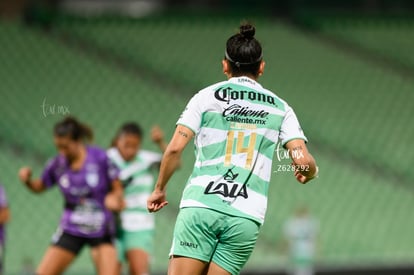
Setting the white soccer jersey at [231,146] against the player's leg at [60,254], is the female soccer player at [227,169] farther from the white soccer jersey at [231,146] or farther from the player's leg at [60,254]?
the player's leg at [60,254]

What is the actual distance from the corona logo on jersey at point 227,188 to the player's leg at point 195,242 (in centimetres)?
10

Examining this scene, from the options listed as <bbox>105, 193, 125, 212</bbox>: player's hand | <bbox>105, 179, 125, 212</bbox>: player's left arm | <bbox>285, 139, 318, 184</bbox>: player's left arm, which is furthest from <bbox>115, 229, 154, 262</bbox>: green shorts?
<bbox>285, 139, 318, 184</bbox>: player's left arm

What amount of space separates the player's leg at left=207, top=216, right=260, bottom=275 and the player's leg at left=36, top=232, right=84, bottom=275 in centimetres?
336

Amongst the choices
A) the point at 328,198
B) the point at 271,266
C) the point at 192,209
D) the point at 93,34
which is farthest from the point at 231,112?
the point at 93,34

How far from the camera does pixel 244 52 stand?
5102 mm

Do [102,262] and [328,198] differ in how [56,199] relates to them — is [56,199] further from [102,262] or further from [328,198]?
[102,262]

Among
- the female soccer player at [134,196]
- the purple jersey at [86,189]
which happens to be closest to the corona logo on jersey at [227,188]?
the purple jersey at [86,189]

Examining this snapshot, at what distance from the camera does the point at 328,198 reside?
47.0 ft

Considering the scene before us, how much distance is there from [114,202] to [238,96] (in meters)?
3.19

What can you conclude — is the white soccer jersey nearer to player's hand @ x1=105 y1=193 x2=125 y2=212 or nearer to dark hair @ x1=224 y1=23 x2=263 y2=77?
dark hair @ x1=224 y1=23 x2=263 y2=77

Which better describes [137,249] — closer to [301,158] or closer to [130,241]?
[130,241]

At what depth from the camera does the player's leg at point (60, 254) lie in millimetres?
8109

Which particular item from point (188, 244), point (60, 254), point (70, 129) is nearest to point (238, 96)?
point (188, 244)

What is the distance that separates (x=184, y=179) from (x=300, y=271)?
2.20 meters
